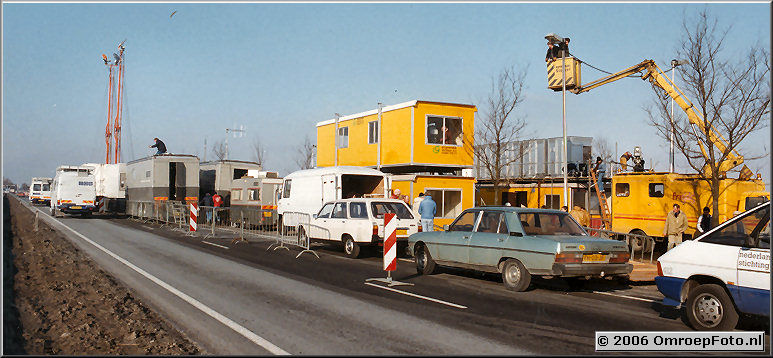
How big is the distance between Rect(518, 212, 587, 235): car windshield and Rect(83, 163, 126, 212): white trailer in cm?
3200

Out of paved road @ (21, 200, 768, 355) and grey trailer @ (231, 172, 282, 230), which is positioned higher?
grey trailer @ (231, 172, 282, 230)

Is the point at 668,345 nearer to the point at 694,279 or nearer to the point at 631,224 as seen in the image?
the point at 694,279

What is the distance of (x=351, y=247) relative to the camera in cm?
1655

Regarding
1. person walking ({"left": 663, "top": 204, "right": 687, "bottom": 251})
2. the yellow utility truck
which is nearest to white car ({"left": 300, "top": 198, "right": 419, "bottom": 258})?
person walking ({"left": 663, "top": 204, "right": 687, "bottom": 251})

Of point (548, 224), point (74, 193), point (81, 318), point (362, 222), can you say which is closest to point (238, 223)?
point (362, 222)

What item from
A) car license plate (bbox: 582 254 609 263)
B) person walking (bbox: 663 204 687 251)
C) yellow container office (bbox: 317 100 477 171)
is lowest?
car license plate (bbox: 582 254 609 263)

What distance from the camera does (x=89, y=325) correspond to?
7816 millimetres

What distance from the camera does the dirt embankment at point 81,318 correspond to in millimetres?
6785

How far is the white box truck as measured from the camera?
1902cm

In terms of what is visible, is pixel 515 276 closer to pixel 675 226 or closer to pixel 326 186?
pixel 675 226

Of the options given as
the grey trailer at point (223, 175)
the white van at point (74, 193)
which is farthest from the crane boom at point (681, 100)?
the white van at point (74, 193)

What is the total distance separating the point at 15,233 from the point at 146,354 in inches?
844

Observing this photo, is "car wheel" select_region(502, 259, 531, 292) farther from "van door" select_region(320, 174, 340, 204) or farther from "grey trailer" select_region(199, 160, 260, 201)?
"grey trailer" select_region(199, 160, 260, 201)

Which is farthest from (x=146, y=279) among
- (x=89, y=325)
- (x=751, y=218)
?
(x=751, y=218)
